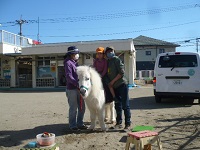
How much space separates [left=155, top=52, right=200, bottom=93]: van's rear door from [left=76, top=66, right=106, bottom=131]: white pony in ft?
14.4

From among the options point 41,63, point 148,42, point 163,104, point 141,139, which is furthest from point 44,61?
point 148,42

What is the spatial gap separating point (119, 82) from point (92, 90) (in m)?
0.75

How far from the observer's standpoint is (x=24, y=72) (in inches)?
840

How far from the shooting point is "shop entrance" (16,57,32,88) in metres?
21.0

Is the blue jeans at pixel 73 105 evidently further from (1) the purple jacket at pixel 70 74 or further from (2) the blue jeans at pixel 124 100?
(2) the blue jeans at pixel 124 100

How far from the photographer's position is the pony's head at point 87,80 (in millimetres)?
4777

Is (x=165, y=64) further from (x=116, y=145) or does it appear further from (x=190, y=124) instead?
(x=116, y=145)

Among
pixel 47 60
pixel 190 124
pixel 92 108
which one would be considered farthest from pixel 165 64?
pixel 47 60

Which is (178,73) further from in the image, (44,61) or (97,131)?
(44,61)

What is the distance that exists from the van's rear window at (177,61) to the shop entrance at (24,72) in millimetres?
14304

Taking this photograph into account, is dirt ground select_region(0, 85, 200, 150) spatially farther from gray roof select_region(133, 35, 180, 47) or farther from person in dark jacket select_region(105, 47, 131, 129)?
gray roof select_region(133, 35, 180, 47)

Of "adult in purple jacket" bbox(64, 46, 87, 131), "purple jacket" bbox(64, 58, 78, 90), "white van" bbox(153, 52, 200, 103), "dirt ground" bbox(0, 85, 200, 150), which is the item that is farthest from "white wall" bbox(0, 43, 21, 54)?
"purple jacket" bbox(64, 58, 78, 90)

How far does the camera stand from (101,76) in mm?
5797

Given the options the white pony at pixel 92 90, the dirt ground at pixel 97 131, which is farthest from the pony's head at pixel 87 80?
the dirt ground at pixel 97 131
